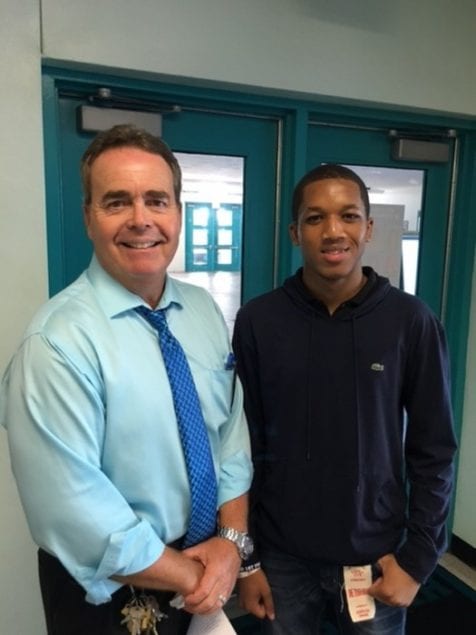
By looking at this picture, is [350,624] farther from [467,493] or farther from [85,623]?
[467,493]

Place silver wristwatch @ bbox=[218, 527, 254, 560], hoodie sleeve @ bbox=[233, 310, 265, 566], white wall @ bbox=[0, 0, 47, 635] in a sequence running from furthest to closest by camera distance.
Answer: white wall @ bbox=[0, 0, 47, 635], hoodie sleeve @ bbox=[233, 310, 265, 566], silver wristwatch @ bbox=[218, 527, 254, 560]

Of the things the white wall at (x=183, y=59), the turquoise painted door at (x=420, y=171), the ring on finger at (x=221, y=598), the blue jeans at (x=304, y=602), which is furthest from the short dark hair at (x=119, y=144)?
the turquoise painted door at (x=420, y=171)

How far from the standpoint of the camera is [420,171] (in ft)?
8.07

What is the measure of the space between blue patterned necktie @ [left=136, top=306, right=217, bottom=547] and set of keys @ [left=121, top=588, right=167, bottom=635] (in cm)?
13

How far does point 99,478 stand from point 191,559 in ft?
0.93

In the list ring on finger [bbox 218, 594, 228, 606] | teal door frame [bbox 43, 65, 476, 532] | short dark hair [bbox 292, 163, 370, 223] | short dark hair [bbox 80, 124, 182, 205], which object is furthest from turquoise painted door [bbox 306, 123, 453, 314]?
ring on finger [bbox 218, 594, 228, 606]

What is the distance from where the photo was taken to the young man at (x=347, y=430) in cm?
124

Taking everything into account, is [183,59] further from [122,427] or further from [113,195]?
[122,427]

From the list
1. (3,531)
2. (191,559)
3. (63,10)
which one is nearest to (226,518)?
(191,559)

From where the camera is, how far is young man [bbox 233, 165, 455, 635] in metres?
1.24

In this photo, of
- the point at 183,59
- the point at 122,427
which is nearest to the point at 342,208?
the point at 122,427

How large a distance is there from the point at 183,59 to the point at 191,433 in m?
1.29

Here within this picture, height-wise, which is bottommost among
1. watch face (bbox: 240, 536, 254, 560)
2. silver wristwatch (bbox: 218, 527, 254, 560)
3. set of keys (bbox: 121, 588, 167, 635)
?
set of keys (bbox: 121, 588, 167, 635)

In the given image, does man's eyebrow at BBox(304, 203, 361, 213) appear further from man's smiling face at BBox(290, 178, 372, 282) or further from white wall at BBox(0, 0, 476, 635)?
white wall at BBox(0, 0, 476, 635)
